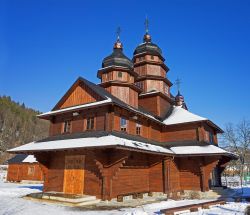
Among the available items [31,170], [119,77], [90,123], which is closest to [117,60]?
[119,77]

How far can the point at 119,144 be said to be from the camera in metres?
12.4

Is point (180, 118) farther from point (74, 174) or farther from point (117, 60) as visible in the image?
point (74, 174)

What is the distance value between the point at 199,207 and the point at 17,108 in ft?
370

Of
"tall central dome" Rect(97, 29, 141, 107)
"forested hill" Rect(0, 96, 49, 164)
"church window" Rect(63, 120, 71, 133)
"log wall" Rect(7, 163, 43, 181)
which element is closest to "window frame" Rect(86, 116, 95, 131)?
"church window" Rect(63, 120, 71, 133)

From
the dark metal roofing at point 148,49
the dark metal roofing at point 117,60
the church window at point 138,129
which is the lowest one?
the church window at point 138,129

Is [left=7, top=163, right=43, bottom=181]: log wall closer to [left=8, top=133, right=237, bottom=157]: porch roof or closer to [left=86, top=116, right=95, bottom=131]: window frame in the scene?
[left=8, top=133, right=237, bottom=157]: porch roof

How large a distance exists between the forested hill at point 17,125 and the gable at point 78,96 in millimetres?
75820

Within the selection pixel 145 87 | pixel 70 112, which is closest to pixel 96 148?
pixel 70 112

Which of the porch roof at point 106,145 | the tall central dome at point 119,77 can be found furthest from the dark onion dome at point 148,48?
the porch roof at point 106,145

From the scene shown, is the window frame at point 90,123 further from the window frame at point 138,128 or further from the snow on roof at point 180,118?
the snow on roof at point 180,118

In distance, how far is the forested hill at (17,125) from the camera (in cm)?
9240

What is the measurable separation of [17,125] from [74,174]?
95.6 m

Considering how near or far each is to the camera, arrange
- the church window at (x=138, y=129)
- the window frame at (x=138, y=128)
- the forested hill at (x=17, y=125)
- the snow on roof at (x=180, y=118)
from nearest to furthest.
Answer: the window frame at (x=138, y=128) < the church window at (x=138, y=129) < the snow on roof at (x=180, y=118) < the forested hill at (x=17, y=125)

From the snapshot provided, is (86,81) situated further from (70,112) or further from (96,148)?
(96,148)
